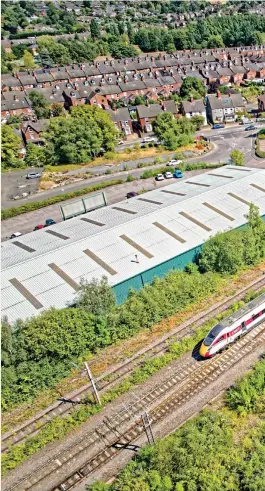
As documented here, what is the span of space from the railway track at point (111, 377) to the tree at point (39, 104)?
8726cm

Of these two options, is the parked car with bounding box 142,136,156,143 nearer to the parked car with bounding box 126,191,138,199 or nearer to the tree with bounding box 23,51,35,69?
the parked car with bounding box 126,191,138,199

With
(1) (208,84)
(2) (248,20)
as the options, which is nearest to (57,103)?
(1) (208,84)

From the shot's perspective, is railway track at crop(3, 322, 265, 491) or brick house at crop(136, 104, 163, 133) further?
brick house at crop(136, 104, 163, 133)

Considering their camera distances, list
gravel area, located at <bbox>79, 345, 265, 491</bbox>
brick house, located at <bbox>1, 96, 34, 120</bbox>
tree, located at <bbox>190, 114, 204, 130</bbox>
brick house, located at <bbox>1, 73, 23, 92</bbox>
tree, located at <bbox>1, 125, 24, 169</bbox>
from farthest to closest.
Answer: brick house, located at <bbox>1, 73, 23, 92</bbox>
brick house, located at <bbox>1, 96, 34, 120</bbox>
tree, located at <bbox>190, 114, 204, 130</bbox>
tree, located at <bbox>1, 125, 24, 169</bbox>
gravel area, located at <bbox>79, 345, 265, 491</bbox>

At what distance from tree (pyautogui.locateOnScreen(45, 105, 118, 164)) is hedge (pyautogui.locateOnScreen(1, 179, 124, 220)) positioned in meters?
14.5

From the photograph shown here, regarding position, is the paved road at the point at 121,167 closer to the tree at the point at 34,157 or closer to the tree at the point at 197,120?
the tree at the point at 34,157

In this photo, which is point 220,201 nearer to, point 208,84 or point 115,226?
point 115,226

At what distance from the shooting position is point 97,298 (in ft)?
99.6

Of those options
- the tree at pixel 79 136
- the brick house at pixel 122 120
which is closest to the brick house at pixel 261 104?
the brick house at pixel 122 120

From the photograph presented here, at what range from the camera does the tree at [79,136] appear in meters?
75.4

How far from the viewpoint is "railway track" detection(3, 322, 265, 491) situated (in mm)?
21688

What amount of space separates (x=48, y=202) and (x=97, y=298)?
112 feet

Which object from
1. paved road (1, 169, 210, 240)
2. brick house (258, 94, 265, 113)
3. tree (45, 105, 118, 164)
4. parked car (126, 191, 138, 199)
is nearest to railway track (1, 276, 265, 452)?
parked car (126, 191, 138, 199)

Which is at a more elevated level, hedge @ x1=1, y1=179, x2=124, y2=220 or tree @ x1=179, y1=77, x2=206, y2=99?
tree @ x1=179, y1=77, x2=206, y2=99
